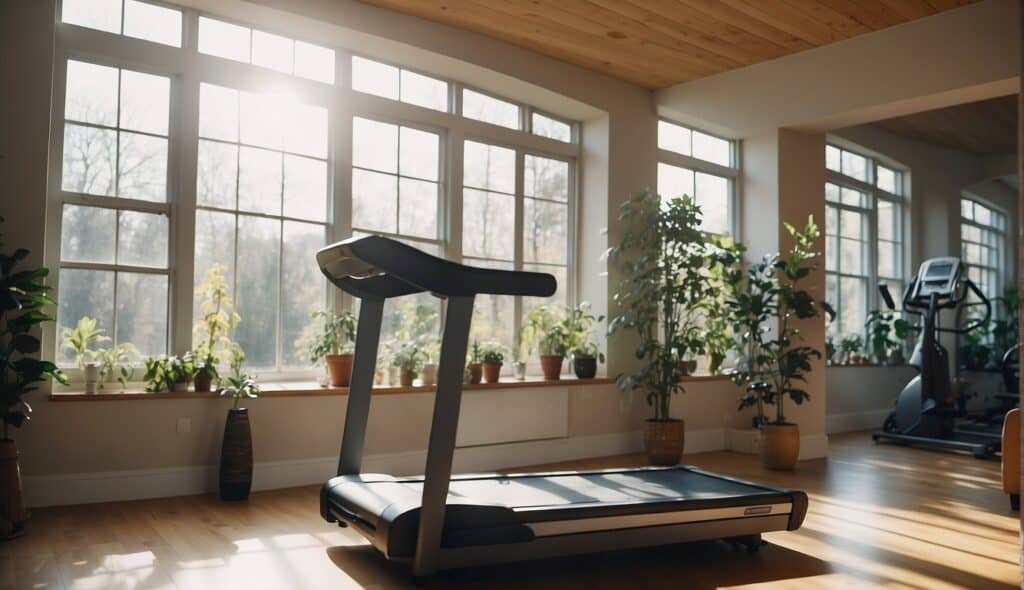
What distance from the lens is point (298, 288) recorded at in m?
5.38

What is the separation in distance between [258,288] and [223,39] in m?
1.60

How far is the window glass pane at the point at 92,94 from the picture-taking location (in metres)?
4.61

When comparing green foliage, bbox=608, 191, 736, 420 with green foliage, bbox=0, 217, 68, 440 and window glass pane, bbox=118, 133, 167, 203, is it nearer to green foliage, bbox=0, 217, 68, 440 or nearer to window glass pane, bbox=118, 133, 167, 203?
window glass pane, bbox=118, 133, 167, 203

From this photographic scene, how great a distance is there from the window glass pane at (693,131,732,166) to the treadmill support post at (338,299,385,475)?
14.8ft

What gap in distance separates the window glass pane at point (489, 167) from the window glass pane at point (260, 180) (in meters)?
1.50

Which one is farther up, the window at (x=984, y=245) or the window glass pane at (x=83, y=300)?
the window at (x=984, y=245)

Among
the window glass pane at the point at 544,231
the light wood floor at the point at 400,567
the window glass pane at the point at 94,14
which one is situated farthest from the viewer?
the window glass pane at the point at 544,231

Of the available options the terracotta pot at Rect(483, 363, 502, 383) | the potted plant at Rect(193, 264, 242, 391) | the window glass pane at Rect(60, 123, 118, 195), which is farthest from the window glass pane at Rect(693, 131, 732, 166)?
the window glass pane at Rect(60, 123, 118, 195)

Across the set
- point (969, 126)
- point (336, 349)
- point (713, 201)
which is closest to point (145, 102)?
point (336, 349)

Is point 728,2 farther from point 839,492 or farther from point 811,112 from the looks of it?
point 839,492

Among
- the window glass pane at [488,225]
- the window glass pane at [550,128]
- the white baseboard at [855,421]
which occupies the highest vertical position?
the window glass pane at [550,128]

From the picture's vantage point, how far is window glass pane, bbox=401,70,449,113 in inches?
234

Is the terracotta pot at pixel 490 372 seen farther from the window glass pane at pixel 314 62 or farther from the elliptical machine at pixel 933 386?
the elliptical machine at pixel 933 386

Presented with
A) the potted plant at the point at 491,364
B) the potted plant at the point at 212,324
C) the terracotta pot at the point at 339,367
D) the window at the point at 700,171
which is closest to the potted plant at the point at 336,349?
the terracotta pot at the point at 339,367
